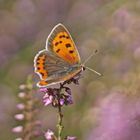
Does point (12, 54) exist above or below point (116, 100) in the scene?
above

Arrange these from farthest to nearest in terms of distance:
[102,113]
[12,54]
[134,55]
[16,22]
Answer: [16,22]
[12,54]
[134,55]
[102,113]

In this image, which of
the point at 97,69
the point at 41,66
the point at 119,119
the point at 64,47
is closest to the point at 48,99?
the point at 41,66

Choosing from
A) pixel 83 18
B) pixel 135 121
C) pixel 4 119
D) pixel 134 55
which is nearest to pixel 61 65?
pixel 135 121

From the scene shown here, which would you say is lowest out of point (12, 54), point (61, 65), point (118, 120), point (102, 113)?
point (61, 65)

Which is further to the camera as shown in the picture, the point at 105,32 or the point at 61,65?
the point at 105,32

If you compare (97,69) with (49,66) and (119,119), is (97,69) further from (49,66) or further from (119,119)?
(49,66)

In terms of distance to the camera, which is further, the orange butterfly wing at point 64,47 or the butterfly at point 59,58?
the orange butterfly wing at point 64,47

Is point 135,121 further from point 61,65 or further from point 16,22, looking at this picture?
point 16,22

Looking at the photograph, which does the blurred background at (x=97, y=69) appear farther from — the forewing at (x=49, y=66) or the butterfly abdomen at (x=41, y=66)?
the butterfly abdomen at (x=41, y=66)

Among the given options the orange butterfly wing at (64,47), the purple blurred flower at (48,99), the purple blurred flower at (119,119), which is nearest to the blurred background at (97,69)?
the purple blurred flower at (119,119)
